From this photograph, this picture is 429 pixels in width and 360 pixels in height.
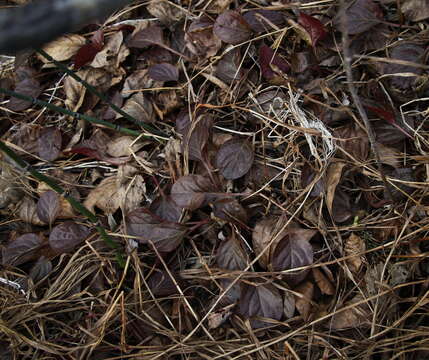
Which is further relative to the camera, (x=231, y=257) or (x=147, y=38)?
(x=147, y=38)

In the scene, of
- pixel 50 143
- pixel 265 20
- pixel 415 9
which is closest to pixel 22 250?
pixel 50 143

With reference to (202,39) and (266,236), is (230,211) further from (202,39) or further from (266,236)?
(202,39)

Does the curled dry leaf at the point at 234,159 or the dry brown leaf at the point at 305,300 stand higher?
the curled dry leaf at the point at 234,159

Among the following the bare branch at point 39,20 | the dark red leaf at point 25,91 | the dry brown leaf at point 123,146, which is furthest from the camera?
the dark red leaf at point 25,91

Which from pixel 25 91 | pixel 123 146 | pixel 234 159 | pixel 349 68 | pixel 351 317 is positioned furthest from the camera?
pixel 25 91

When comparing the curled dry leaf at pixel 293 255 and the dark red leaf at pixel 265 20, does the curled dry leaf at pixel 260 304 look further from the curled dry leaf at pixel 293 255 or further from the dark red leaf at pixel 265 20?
the dark red leaf at pixel 265 20

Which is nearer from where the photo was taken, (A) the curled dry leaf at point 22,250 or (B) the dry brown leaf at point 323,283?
(B) the dry brown leaf at point 323,283

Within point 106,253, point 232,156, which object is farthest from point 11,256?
point 232,156

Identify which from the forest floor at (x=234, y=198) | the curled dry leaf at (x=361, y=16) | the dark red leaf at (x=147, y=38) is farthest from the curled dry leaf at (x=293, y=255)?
the dark red leaf at (x=147, y=38)

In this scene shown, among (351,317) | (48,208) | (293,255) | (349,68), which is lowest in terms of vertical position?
(351,317)
